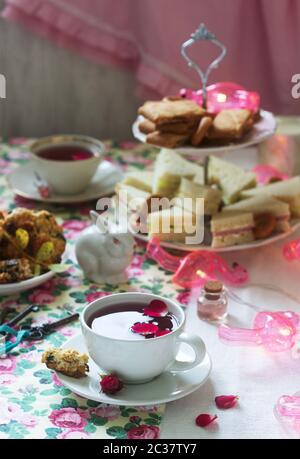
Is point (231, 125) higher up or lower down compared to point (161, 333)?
higher up

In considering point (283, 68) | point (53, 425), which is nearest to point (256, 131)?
point (283, 68)

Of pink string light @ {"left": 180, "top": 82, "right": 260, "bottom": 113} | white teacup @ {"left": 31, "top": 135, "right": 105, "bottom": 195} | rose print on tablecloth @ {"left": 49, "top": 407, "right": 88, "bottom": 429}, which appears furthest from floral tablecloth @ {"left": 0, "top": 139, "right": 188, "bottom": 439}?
pink string light @ {"left": 180, "top": 82, "right": 260, "bottom": 113}

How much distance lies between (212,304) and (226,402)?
0.25 meters

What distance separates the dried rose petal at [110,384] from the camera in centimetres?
104

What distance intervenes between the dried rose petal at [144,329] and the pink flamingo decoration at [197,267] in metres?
0.33

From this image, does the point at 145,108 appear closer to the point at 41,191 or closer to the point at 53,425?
the point at 41,191

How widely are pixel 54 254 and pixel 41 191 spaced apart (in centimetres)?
34

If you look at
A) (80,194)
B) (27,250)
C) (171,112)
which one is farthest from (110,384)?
(80,194)

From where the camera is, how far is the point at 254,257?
4.99 ft

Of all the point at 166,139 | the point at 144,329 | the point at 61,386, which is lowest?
the point at 61,386

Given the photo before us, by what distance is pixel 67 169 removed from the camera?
169 centimetres

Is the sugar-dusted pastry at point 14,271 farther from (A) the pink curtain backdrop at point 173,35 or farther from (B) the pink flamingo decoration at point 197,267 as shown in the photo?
(A) the pink curtain backdrop at point 173,35

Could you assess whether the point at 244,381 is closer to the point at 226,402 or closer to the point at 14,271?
the point at 226,402

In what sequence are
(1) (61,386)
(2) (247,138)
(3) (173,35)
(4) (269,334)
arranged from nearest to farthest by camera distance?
(1) (61,386), (4) (269,334), (2) (247,138), (3) (173,35)
